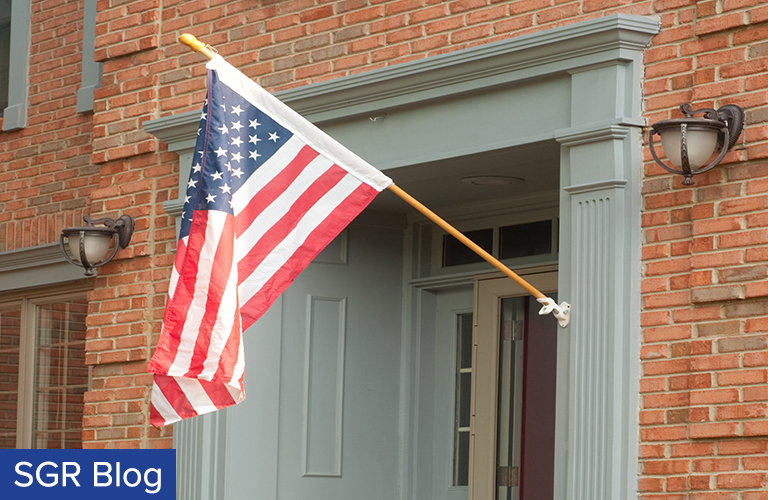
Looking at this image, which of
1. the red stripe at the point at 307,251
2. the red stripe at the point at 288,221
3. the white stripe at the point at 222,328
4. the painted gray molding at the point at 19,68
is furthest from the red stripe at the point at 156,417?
the painted gray molding at the point at 19,68

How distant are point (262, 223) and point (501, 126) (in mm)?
1367

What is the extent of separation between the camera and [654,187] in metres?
5.24

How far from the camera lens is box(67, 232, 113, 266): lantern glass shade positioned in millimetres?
7340

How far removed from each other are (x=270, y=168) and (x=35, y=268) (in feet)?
14.5

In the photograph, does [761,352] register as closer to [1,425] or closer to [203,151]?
[203,151]

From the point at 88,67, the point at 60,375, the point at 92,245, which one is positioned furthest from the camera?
the point at 60,375

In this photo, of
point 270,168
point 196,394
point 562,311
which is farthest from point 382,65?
point 196,394

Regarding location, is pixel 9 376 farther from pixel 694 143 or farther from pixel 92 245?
pixel 694 143

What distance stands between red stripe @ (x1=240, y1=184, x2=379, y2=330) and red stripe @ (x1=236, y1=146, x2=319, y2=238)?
0.77 ft

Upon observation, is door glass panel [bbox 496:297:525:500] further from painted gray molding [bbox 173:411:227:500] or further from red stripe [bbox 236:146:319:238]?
red stripe [bbox 236:146:319:238]

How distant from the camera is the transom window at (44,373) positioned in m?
8.91

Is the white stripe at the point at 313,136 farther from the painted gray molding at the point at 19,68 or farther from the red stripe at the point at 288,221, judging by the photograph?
the painted gray molding at the point at 19,68

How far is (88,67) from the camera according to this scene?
Answer: 8.83 metres

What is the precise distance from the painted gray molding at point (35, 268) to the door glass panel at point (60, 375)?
22 cm
